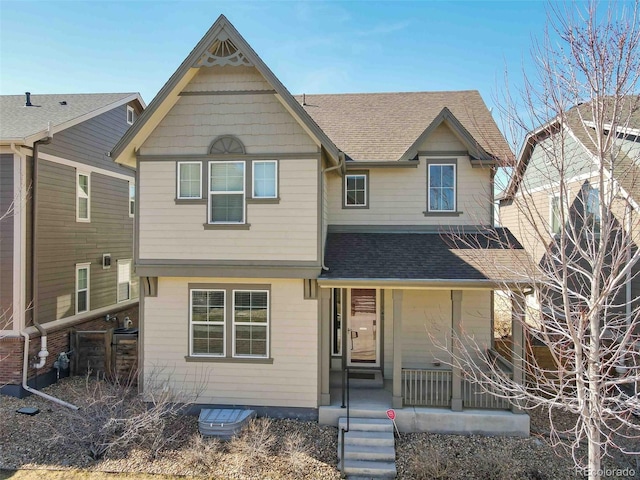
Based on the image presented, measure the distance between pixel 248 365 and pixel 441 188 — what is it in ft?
23.3

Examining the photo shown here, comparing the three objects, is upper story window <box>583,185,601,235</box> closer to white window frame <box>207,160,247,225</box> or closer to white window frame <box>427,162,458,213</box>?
white window frame <box>427,162,458,213</box>

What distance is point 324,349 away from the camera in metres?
8.84

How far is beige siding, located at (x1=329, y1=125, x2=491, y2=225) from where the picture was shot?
10742 mm

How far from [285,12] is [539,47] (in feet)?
22.3

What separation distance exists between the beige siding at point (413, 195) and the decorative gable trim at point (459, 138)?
0.35 meters

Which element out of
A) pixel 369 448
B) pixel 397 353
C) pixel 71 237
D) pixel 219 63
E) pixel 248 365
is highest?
pixel 219 63

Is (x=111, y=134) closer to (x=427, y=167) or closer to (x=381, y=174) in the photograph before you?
(x=381, y=174)

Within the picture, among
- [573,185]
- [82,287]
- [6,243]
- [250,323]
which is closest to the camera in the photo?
[250,323]

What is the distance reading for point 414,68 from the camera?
423 inches

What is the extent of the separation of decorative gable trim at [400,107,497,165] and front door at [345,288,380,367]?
403 centimetres

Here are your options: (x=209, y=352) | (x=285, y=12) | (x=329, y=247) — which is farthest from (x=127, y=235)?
(x=285, y=12)

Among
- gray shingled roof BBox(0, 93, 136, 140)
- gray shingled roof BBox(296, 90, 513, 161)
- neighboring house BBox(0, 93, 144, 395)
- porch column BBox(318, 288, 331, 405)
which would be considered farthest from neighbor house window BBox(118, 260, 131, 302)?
porch column BBox(318, 288, 331, 405)

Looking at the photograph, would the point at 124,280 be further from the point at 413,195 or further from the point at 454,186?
the point at 454,186

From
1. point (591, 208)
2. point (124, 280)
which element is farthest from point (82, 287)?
point (591, 208)
